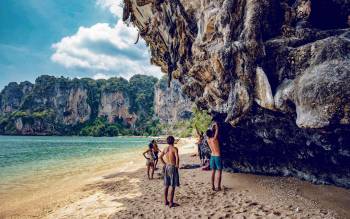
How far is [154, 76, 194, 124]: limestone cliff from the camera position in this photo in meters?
154

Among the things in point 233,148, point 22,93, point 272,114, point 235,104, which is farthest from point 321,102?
point 22,93

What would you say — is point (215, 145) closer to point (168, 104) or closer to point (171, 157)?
point (171, 157)

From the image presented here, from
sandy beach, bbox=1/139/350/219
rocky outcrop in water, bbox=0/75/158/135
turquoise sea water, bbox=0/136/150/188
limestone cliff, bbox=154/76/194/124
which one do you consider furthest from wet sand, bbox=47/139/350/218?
rocky outcrop in water, bbox=0/75/158/135

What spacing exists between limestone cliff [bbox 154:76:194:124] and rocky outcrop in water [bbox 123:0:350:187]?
454 ft

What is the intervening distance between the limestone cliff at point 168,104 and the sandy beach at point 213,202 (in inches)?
5455

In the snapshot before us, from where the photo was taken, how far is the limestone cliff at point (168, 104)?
153875 mm

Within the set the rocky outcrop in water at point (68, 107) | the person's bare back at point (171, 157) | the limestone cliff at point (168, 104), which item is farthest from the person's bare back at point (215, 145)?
the rocky outcrop in water at point (68, 107)

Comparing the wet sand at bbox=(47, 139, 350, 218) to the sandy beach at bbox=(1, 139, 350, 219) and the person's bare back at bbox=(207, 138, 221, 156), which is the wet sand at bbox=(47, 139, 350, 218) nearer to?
the sandy beach at bbox=(1, 139, 350, 219)

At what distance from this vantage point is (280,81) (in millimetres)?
8305

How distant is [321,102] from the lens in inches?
253

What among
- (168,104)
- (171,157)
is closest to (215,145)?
(171,157)

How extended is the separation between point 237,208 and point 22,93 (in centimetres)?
22476

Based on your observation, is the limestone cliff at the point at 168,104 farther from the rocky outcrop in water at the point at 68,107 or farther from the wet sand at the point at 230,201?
the wet sand at the point at 230,201

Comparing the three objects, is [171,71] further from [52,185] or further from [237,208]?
[237,208]
